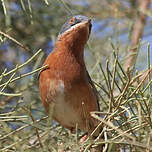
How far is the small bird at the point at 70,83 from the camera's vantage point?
3.96 meters

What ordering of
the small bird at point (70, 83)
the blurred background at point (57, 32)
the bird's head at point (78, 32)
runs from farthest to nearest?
1. the blurred background at point (57, 32)
2. the bird's head at point (78, 32)
3. the small bird at point (70, 83)

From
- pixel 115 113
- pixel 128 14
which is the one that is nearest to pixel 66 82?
pixel 115 113

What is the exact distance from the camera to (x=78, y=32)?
424 centimetres

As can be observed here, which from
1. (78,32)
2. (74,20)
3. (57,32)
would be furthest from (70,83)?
(57,32)

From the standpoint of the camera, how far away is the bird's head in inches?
165

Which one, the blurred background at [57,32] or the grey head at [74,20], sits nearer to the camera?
the grey head at [74,20]

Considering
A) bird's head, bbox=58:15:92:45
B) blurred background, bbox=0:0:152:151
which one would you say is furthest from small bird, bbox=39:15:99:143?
blurred background, bbox=0:0:152:151

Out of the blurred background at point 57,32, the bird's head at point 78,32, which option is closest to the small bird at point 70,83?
the bird's head at point 78,32

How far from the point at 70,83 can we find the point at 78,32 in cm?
62

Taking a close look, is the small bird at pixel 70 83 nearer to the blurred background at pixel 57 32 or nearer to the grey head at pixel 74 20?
the grey head at pixel 74 20

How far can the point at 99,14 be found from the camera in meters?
6.23

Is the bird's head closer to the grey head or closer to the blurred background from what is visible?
the grey head

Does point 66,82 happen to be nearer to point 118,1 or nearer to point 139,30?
point 139,30

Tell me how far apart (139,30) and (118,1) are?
0.81 metres
